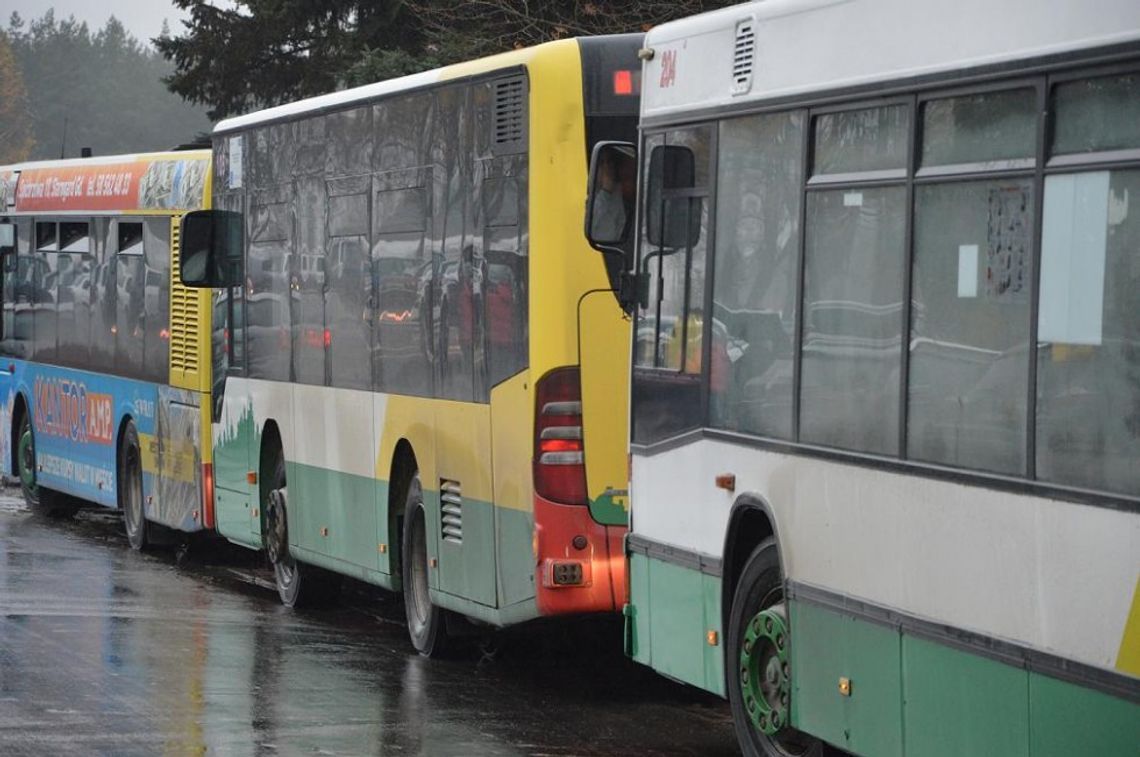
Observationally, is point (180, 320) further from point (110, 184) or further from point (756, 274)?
point (756, 274)

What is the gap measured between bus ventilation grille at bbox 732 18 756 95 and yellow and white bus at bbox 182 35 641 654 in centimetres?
231

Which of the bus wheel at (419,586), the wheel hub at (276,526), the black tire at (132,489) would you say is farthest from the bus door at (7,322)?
the bus wheel at (419,586)

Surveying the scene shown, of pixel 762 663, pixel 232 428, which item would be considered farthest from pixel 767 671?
pixel 232 428

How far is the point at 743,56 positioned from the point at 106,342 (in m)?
13.5

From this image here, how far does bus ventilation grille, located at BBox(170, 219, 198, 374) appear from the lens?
19.5 m

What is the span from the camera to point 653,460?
10.7 metres

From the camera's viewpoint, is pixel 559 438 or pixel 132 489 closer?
pixel 559 438

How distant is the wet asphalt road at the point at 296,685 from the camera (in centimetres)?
1073

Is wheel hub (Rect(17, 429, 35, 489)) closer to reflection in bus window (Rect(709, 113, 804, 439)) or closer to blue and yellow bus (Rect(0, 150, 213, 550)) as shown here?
blue and yellow bus (Rect(0, 150, 213, 550))

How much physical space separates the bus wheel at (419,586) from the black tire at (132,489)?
7.57 m

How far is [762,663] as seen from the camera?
9.67 meters

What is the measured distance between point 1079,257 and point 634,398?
4190 millimetres

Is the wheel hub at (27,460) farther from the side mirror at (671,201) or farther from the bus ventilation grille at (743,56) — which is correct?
the bus ventilation grille at (743,56)

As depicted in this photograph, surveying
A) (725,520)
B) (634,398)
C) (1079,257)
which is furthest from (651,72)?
(1079,257)
